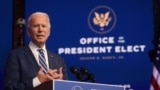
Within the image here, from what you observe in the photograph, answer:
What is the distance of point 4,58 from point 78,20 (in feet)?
3.36

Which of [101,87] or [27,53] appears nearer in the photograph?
[101,87]

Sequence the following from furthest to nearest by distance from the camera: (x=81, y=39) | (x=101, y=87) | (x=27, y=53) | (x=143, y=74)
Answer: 1. (x=81, y=39)
2. (x=143, y=74)
3. (x=27, y=53)
4. (x=101, y=87)

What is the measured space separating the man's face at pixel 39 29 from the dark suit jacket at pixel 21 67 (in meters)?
0.09

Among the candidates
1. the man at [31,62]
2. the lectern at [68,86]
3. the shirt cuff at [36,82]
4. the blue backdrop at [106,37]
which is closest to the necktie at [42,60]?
the man at [31,62]

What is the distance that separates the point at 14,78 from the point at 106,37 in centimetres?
213

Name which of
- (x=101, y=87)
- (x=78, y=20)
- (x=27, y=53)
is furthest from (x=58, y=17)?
(x=101, y=87)

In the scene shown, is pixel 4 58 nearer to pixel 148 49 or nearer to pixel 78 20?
pixel 78 20

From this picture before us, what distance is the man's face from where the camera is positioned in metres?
2.95

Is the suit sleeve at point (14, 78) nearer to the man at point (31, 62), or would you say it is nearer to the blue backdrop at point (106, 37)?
the man at point (31, 62)

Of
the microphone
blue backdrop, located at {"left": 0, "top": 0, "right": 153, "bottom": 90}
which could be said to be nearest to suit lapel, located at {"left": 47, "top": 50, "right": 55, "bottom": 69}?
the microphone

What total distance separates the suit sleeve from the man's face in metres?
0.22

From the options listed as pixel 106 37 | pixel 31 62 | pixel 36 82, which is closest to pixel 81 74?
pixel 36 82

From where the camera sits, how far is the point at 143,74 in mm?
4469

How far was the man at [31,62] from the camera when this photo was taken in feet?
8.58
